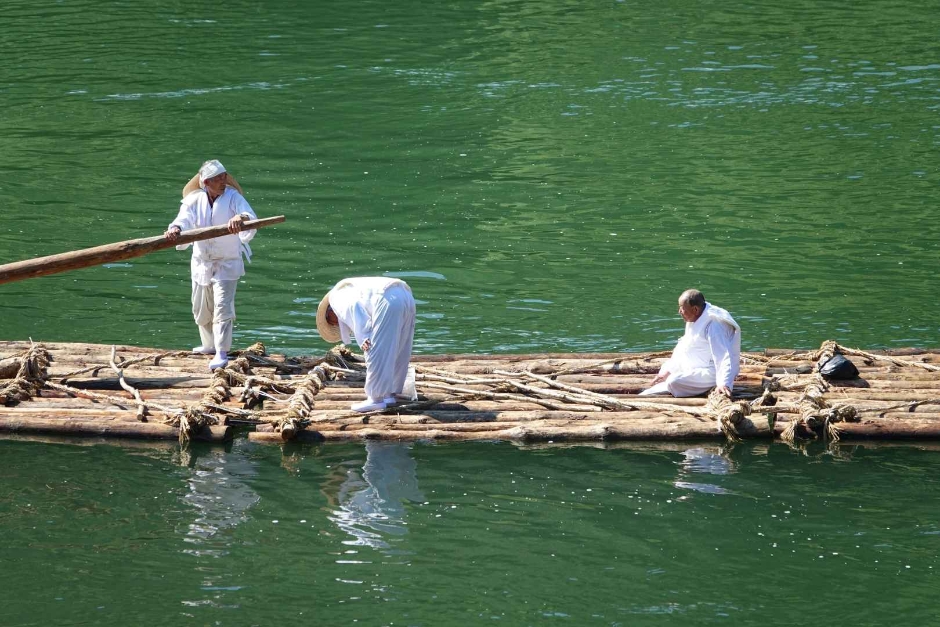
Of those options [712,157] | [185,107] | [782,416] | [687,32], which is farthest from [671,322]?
[687,32]

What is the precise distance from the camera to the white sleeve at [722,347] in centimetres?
1078

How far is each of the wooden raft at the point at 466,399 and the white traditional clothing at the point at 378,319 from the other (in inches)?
16.0

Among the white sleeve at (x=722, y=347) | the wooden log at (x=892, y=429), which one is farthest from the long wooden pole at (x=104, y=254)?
the wooden log at (x=892, y=429)

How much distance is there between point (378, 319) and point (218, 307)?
2042 millimetres

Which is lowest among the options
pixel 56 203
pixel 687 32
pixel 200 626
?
pixel 200 626

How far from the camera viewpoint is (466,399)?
1124cm

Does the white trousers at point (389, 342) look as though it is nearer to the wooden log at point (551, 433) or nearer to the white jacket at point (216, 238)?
the wooden log at point (551, 433)

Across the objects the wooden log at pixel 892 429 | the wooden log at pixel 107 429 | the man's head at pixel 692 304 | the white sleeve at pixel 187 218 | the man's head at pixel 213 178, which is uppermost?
the man's head at pixel 213 178

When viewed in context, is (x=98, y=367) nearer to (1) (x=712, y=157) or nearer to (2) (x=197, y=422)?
(2) (x=197, y=422)

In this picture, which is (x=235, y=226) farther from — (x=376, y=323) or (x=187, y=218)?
(x=376, y=323)

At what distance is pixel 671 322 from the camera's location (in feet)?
47.8

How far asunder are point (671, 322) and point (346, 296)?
4.98 metres

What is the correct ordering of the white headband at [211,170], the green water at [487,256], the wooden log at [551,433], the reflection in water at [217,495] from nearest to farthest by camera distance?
1. the green water at [487,256]
2. the reflection in water at [217,495]
3. the wooden log at [551,433]
4. the white headband at [211,170]

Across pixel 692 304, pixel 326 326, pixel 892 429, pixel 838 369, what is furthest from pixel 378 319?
pixel 892 429
